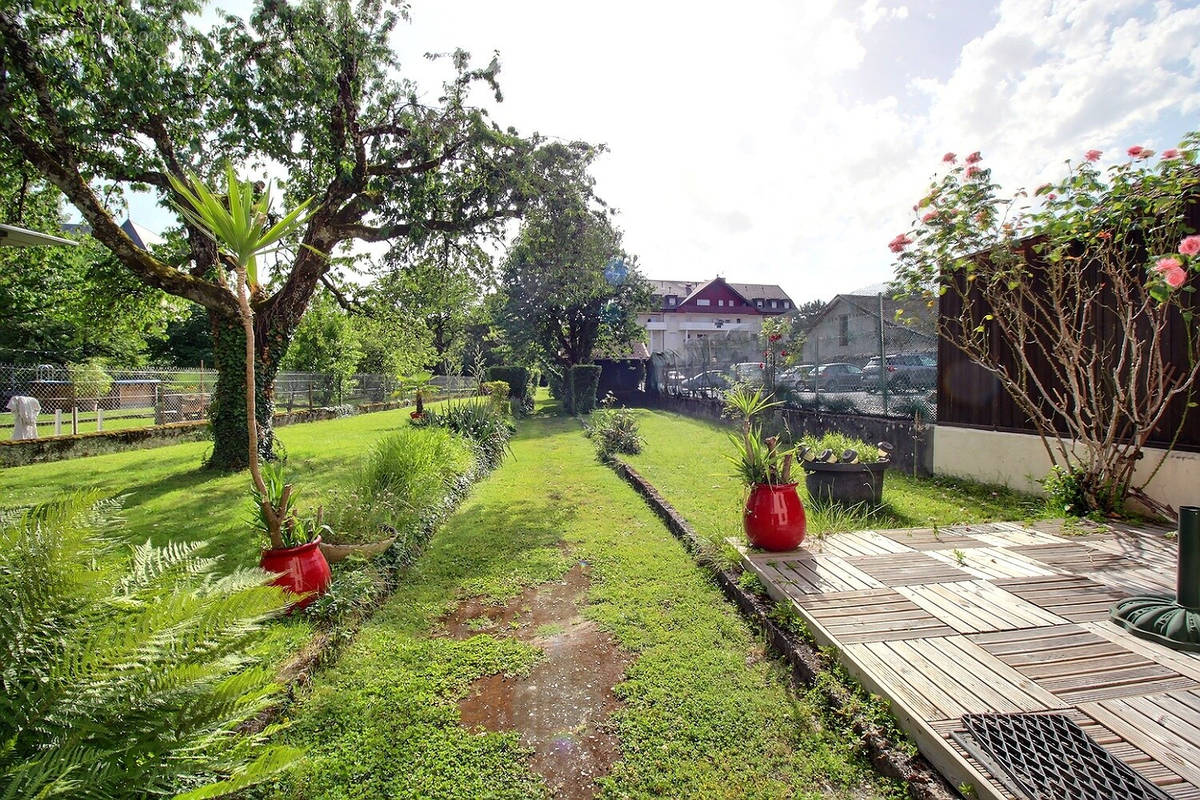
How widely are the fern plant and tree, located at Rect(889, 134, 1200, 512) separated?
5603mm

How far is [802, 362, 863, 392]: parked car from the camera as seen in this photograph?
339 inches

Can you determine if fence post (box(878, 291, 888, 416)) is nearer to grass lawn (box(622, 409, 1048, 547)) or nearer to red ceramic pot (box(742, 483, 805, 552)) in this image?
grass lawn (box(622, 409, 1048, 547))

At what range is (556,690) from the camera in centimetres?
267

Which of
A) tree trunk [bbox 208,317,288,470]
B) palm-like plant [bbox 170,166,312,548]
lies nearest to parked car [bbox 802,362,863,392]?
palm-like plant [bbox 170,166,312,548]

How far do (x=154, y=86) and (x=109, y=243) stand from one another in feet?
7.39

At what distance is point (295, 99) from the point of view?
686 centimetres

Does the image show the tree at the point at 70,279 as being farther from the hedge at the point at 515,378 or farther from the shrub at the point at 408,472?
the hedge at the point at 515,378

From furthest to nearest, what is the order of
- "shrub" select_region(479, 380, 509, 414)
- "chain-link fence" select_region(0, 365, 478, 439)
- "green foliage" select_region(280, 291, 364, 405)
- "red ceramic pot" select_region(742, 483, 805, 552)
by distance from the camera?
"green foliage" select_region(280, 291, 364, 405)
"shrub" select_region(479, 380, 509, 414)
"chain-link fence" select_region(0, 365, 478, 439)
"red ceramic pot" select_region(742, 483, 805, 552)

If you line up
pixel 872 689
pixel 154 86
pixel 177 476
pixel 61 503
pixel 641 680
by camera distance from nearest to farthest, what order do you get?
pixel 61 503 < pixel 872 689 < pixel 641 680 < pixel 154 86 < pixel 177 476

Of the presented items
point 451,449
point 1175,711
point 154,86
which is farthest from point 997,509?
point 154,86

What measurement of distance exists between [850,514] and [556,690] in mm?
3468

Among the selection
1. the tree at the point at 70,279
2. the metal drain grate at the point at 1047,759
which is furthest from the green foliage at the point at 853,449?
the tree at the point at 70,279

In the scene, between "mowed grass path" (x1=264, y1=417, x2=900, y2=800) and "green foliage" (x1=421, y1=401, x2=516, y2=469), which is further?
"green foliage" (x1=421, y1=401, x2=516, y2=469)

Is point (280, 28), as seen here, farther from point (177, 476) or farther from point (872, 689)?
point (872, 689)
